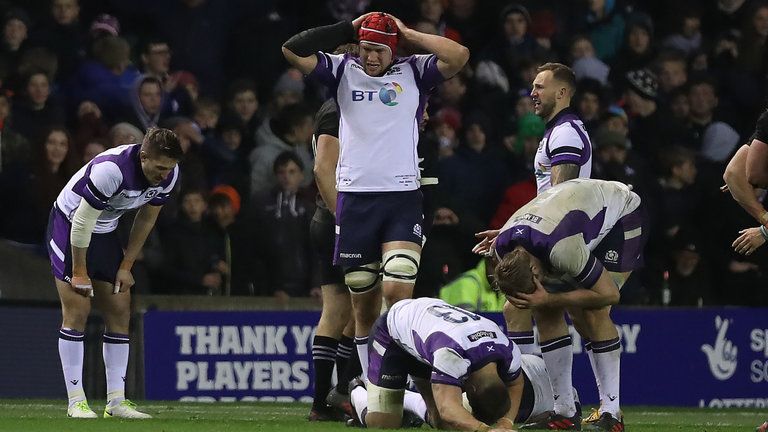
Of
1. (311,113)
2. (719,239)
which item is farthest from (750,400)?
(311,113)

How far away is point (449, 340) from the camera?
9.84 m

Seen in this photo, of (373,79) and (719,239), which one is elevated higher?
(373,79)

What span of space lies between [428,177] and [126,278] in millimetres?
2277

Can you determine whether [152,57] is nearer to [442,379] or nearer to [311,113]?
[311,113]

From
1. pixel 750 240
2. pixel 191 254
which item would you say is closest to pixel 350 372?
pixel 750 240

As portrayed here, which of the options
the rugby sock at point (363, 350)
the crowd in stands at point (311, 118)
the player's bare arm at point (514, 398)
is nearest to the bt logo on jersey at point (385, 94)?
the rugby sock at point (363, 350)

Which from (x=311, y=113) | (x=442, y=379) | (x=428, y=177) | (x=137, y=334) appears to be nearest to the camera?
(x=442, y=379)

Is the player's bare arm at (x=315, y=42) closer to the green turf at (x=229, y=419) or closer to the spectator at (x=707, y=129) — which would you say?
the green turf at (x=229, y=419)

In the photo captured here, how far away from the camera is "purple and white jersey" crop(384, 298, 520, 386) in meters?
9.79

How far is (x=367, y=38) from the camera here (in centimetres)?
1139

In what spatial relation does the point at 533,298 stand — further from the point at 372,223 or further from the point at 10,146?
the point at 10,146

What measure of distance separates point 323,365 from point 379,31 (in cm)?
239

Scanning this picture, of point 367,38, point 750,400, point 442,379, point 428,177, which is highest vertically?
point 367,38

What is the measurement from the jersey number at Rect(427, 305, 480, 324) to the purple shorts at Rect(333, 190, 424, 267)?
110 centimetres
